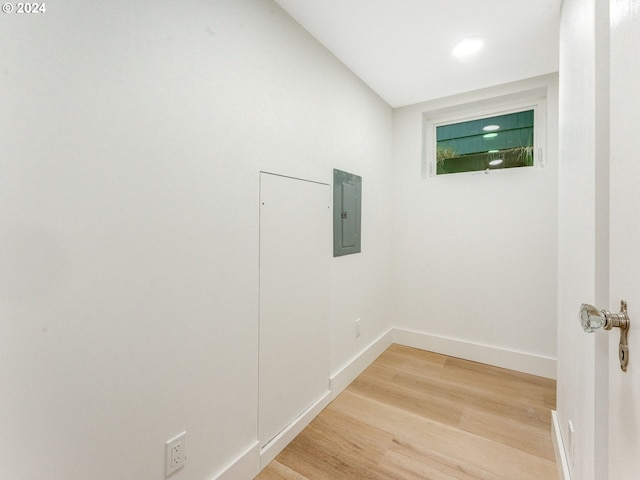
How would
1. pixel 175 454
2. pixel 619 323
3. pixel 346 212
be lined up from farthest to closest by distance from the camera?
pixel 346 212 → pixel 175 454 → pixel 619 323

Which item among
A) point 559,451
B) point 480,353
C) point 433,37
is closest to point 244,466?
point 559,451

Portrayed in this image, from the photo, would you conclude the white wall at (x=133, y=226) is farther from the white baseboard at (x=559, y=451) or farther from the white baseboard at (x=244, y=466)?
the white baseboard at (x=559, y=451)

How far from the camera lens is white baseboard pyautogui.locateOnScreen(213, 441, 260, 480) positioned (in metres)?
1.34

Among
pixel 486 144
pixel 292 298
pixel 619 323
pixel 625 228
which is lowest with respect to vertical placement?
pixel 292 298

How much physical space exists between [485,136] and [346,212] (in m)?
1.60

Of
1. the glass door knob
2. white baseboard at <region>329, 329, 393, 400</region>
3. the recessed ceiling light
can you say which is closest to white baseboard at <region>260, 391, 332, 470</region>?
white baseboard at <region>329, 329, 393, 400</region>

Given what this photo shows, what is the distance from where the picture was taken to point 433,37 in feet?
6.28

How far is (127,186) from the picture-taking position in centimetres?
101

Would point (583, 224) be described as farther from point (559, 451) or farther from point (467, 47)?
point (467, 47)

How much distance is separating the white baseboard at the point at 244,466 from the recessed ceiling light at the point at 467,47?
2713 millimetres

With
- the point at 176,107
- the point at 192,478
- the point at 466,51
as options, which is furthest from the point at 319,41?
the point at 192,478

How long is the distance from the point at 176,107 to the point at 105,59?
251 mm

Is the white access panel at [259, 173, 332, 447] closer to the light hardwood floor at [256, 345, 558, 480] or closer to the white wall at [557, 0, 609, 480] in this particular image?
the light hardwood floor at [256, 345, 558, 480]

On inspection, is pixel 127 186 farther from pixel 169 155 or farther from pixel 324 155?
pixel 324 155
